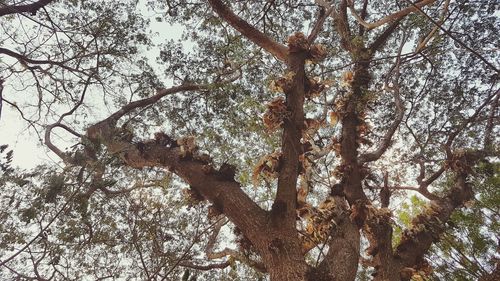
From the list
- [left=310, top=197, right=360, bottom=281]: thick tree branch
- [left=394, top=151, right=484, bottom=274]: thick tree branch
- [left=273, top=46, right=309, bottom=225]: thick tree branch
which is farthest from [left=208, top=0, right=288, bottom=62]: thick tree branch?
[left=394, top=151, right=484, bottom=274]: thick tree branch

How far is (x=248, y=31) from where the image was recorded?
16.8ft

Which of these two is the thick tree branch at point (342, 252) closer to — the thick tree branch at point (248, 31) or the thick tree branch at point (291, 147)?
the thick tree branch at point (291, 147)

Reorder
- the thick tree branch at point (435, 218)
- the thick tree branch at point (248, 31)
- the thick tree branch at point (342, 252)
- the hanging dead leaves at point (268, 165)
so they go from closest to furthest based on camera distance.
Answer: the thick tree branch at point (342, 252) < the hanging dead leaves at point (268, 165) < the thick tree branch at point (435, 218) < the thick tree branch at point (248, 31)

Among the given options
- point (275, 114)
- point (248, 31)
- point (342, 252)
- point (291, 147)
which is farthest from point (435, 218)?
point (248, 31)

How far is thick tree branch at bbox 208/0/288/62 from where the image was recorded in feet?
16.6

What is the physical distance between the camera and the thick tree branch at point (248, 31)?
16.6 ft

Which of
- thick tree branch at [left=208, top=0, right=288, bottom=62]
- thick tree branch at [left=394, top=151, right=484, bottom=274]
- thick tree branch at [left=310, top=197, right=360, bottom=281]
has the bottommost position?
thick tree branch at [left=310, top=197, right=360, bottom=281]

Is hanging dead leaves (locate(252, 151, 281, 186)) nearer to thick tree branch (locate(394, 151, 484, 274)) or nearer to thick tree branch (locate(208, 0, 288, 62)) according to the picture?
thick tree branch (locate(208, 0, 288, 62))

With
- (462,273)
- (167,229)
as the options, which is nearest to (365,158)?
(462,273)

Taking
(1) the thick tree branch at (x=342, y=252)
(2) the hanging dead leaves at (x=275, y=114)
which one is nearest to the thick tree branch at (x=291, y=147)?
(2) the hanging dead leaves at (x=275, y=114)

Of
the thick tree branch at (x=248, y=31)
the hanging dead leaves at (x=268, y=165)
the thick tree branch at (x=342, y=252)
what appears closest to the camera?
the thick tree branch at (x=342, y=252)

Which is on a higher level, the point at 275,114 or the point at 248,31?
the point at 248,31

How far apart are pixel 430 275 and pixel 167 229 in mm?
3678

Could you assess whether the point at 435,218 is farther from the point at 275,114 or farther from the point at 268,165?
the point at 275,114
